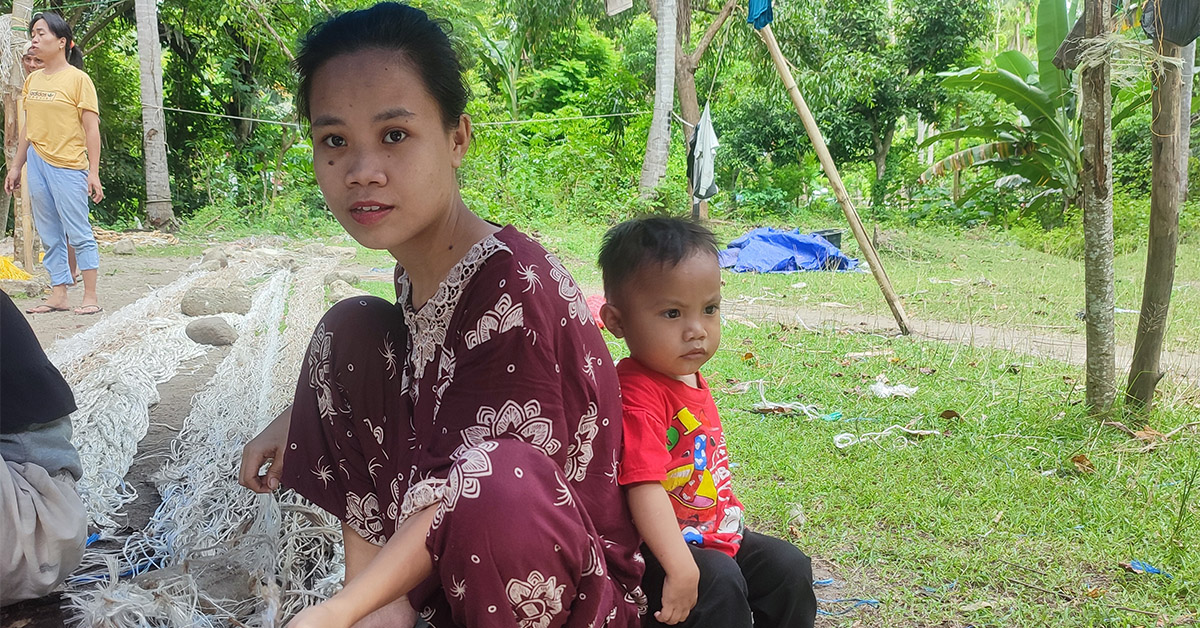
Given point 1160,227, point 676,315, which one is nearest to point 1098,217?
point 1160,227

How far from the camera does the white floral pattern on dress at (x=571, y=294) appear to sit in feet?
4.34

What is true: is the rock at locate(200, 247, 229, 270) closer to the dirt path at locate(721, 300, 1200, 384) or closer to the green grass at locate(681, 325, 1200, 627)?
the dirt path at locate(721, 300, 1200, 384)

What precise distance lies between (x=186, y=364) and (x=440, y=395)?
8.42 feet

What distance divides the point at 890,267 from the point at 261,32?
7.76m

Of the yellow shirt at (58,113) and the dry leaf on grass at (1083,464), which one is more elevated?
the yellow shirt at (58,113)

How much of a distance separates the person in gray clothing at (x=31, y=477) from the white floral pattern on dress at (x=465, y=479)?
907 millimetres

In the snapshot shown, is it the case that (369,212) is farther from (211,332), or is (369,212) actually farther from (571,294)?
(211,332)

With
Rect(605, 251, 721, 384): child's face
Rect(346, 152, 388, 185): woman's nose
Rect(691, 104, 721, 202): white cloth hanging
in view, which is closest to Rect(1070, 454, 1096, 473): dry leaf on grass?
Rect(605, 251, 721, 384): child's face

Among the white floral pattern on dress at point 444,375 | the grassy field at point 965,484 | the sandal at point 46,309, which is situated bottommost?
the grassy field at point 965,484

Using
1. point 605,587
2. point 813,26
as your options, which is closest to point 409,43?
point 605,587

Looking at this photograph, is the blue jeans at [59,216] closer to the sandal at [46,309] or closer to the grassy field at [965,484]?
the sandal at [46,309]

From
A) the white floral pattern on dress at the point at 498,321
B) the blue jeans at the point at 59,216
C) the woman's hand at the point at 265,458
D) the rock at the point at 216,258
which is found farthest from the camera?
the rock at the point at 216,258

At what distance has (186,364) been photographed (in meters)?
3.46

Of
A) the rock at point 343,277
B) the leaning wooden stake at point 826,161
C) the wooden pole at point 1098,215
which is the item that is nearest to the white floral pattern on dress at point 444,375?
the wooden pole at point 1098,215
